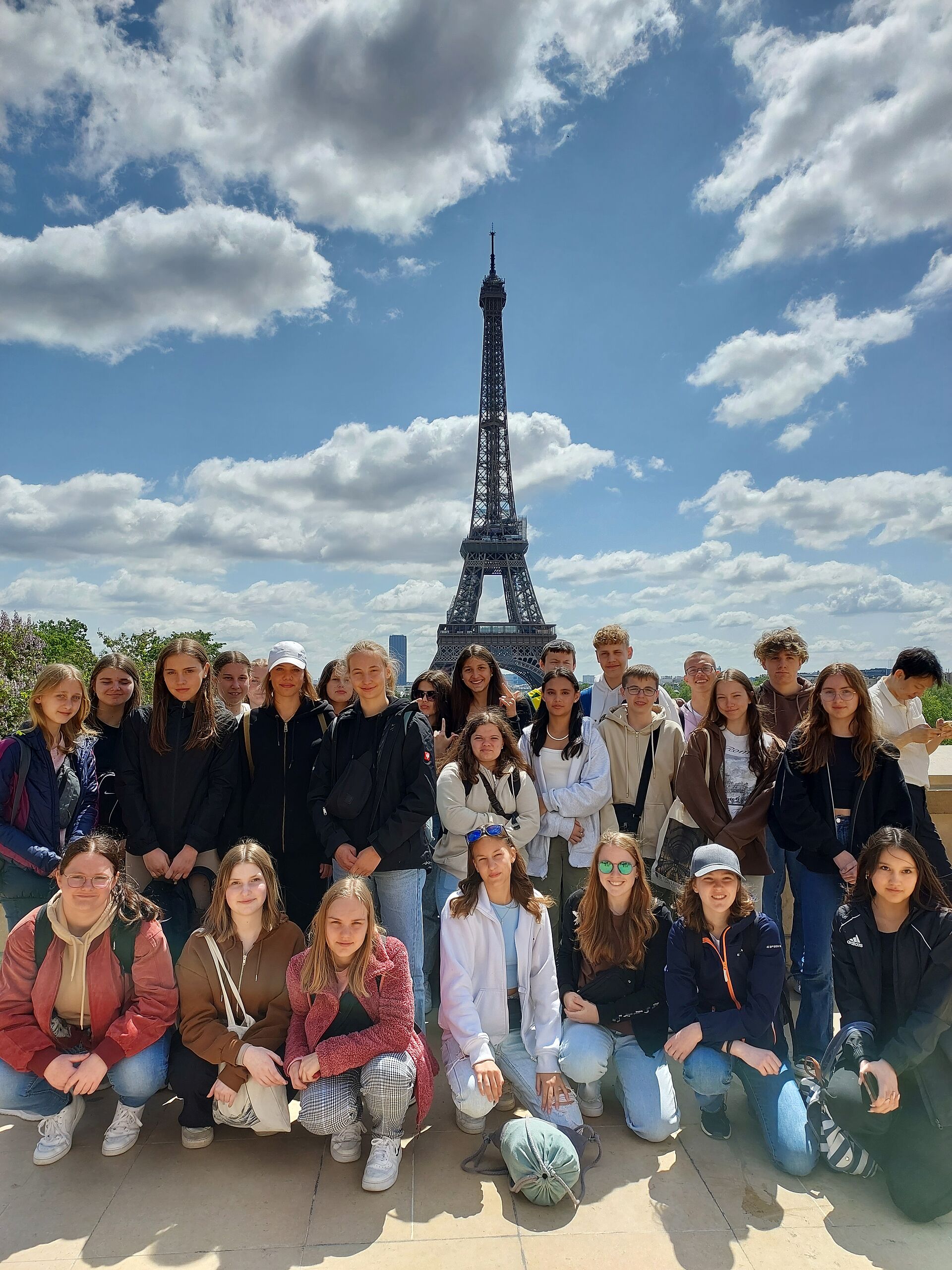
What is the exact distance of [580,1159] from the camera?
3316 mm

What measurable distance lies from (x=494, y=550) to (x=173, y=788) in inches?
1492

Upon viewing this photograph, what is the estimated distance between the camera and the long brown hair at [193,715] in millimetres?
4258

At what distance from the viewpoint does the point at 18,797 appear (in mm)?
4020

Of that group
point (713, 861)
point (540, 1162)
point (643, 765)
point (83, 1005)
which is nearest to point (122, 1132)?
point (83, 1005)

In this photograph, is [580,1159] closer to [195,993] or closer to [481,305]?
[195,993]

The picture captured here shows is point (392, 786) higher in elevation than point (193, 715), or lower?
lower

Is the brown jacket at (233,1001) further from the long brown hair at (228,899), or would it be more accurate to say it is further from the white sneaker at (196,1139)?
the white sneaker at (196,1139)

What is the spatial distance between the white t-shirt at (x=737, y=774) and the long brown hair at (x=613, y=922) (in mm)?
895

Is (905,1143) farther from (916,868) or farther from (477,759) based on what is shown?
(477,759)

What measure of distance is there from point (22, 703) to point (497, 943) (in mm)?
15531

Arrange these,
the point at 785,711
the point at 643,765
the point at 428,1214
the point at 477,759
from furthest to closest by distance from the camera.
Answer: the point at 785,711 → the point at 643,765 → the point at 477,759 → the point at 428,1214

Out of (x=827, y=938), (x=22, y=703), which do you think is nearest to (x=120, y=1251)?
(x=827, y=938)

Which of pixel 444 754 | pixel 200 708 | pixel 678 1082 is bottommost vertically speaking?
pixel 678 1082

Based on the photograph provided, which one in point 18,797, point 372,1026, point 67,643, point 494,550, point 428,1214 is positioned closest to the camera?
point 428,1214
